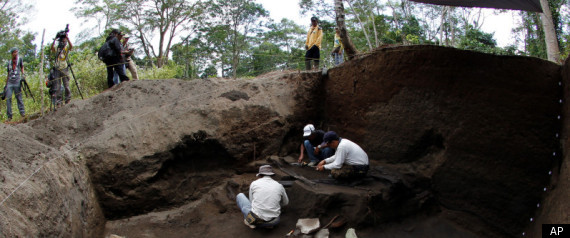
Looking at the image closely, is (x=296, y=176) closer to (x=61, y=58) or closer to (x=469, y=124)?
(x=469, y=124)

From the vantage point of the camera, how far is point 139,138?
5.88 meters

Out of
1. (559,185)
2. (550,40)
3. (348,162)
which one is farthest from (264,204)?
(550,40)

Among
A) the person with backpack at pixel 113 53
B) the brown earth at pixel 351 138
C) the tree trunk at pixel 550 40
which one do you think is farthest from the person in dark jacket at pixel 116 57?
the tree trunk at pixel 550 40

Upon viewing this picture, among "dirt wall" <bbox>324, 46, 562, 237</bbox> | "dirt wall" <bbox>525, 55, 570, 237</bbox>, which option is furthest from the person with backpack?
"dirt wall" <bbox>525, 55, 570, 237</bbox>

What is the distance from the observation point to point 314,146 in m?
6.98

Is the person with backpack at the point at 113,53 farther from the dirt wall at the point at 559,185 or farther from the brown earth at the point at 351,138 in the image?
the dirt wall at the point at 559,185

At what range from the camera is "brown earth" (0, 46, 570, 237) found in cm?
471

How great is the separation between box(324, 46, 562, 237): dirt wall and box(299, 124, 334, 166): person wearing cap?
800 mm

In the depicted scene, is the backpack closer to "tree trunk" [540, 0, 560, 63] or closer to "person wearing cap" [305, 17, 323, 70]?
"person wearing cap" [305, 17, 323, 70]

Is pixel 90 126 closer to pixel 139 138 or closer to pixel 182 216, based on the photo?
pixel 139 138

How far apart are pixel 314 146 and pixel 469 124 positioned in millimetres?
2818

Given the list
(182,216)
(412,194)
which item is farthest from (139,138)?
(412,194)

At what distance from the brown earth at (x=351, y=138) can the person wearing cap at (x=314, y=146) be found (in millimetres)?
388

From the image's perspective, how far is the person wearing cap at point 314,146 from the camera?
6789mm
